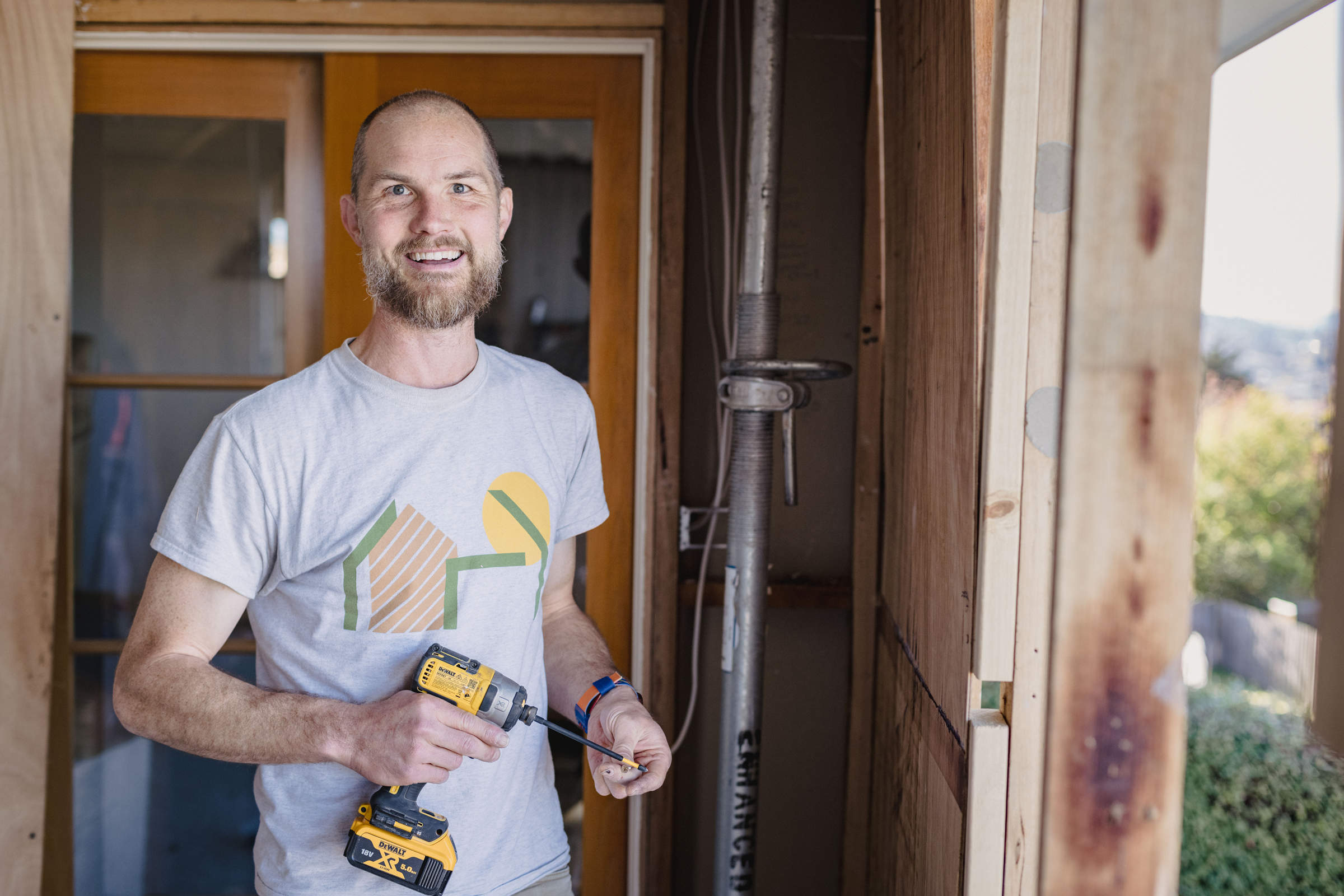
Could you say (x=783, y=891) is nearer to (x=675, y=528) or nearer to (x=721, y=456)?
(x=675, y=528)

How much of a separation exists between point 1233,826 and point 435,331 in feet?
8.24

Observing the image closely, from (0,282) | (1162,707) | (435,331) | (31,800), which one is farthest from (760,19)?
(31,800)

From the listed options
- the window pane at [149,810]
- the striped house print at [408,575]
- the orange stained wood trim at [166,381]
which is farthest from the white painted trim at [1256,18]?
the window pane at [149,810]

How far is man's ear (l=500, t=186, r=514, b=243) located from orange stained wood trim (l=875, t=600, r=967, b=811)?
94 cm

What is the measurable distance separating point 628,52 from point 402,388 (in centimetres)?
98

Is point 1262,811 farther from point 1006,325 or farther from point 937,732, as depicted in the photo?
point 1006,325

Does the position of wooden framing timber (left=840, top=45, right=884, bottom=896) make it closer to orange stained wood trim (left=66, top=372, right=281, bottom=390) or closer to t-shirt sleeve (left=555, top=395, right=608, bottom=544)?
t-shirt sleeve (left=555, top=395, right=608, bottom=544)

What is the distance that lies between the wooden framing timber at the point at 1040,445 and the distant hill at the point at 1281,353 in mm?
2169

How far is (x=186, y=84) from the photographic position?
1.81 m

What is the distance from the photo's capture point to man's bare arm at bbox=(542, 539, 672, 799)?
44.9 inches

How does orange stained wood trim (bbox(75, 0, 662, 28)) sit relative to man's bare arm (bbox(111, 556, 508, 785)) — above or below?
above

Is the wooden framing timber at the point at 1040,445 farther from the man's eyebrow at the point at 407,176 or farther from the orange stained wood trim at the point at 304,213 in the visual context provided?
the orange stained wood trim at the point at 304,213

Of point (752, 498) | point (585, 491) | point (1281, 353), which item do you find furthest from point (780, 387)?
point (1281, 353)

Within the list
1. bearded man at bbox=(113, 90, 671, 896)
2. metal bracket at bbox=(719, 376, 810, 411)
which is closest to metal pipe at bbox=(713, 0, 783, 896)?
metal bracket at bbox=(719, 376, 810, 411)
